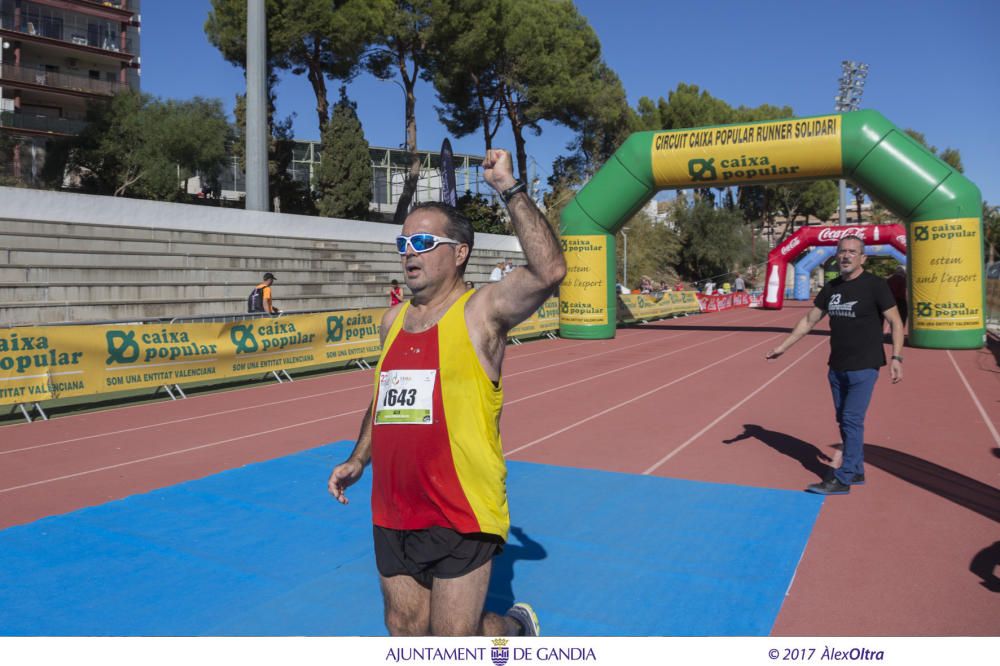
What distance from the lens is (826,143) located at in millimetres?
16469

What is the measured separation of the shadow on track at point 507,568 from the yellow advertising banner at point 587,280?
1517 cm

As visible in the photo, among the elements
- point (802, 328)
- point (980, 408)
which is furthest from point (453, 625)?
point (980, 408)

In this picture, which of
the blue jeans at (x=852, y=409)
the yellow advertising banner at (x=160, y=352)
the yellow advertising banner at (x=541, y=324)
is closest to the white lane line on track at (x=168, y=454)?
the yellow advertising banner at (x=160, y=352)

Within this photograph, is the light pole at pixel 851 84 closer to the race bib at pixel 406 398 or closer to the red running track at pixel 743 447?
the red running track at pixel 743 447

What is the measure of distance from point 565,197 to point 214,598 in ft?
131

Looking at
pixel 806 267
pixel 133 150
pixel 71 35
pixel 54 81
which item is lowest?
pixel 806 267

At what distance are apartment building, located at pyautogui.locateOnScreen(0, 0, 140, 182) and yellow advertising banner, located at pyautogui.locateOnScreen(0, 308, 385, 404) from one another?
3383cm

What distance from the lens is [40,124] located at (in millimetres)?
40688

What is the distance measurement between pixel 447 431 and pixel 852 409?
14.0ft

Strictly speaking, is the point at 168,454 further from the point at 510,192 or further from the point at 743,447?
the point at 510,192

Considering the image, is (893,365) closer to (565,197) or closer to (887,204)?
(887,204)

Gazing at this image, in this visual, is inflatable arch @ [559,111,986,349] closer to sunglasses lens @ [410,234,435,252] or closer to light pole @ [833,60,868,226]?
sunglasses lens @ [410,234,435,252]

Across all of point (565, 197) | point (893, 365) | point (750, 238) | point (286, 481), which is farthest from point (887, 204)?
point (750, 238)

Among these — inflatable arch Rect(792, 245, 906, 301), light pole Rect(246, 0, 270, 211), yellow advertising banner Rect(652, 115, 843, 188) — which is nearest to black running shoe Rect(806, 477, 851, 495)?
yellow advertising banner Rect(652, 115, 843, 188)
